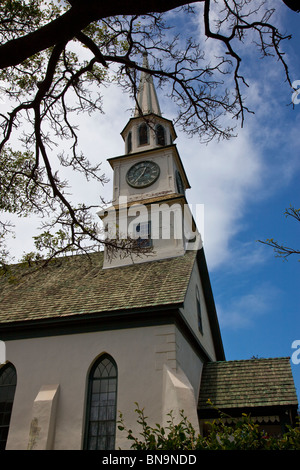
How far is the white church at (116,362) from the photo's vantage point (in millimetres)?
11305

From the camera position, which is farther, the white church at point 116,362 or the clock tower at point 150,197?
the clock tower at point 150,197

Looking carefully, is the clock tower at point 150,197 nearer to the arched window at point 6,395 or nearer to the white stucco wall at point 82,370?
the white stucco wall at point 82,370

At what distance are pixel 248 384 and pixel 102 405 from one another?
5.03 m

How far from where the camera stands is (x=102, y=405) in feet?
38.4

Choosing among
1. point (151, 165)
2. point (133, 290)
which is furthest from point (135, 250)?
point (151, 165)

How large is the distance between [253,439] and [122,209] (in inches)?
575

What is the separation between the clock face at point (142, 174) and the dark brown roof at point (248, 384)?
9.56m

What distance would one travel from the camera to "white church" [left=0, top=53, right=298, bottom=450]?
37.1 feet

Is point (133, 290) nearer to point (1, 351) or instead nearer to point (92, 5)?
point (1, 351)

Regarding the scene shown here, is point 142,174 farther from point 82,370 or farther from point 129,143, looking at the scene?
point 82,370

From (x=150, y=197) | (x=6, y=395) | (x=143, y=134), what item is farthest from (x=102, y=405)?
(x=143, y=134)

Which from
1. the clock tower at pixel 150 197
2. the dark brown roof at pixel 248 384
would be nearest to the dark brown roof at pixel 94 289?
the clock tower at pixel 150 197

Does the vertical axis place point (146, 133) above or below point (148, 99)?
below

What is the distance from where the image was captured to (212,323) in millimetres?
19984
